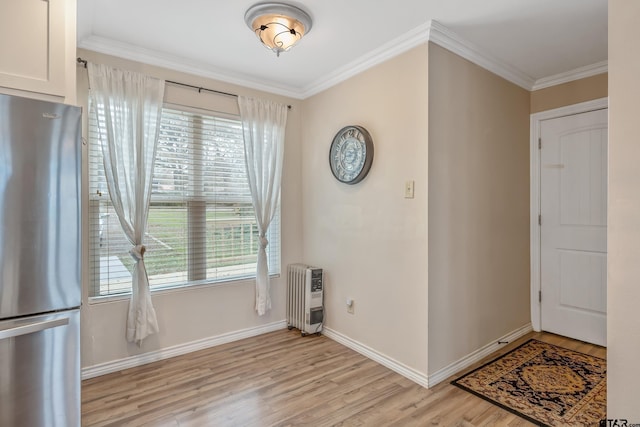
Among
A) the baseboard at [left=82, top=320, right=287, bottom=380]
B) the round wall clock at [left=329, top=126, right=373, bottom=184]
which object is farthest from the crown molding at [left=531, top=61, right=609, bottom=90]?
Result: the baseboard at [left=82, top=320, right=287, bottom=380]

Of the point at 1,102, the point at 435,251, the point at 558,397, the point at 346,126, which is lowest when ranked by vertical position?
the point at 558,397

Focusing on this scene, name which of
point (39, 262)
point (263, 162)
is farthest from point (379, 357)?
point (39, 262)

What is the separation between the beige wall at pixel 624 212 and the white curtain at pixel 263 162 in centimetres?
253

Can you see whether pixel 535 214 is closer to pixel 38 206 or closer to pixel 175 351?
pixel 175 351

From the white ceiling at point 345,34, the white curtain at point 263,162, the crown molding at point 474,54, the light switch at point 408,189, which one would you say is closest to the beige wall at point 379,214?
the light switch at point 408,189

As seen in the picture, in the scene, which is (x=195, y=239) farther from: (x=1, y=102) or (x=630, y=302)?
(x=630, y=302)

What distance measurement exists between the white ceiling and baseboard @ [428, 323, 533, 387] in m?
2.34

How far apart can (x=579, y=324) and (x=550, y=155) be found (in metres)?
1.59

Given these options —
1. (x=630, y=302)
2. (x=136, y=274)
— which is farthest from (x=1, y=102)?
(x=630, y=302)

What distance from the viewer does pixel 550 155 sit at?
3.26 m

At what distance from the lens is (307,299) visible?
10.6ft

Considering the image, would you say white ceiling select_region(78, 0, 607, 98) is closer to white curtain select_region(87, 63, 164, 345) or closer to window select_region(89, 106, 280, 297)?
white curtain select_region(87, 63, 164, 345)

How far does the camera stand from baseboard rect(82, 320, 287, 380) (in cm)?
255

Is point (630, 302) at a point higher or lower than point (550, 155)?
lower
